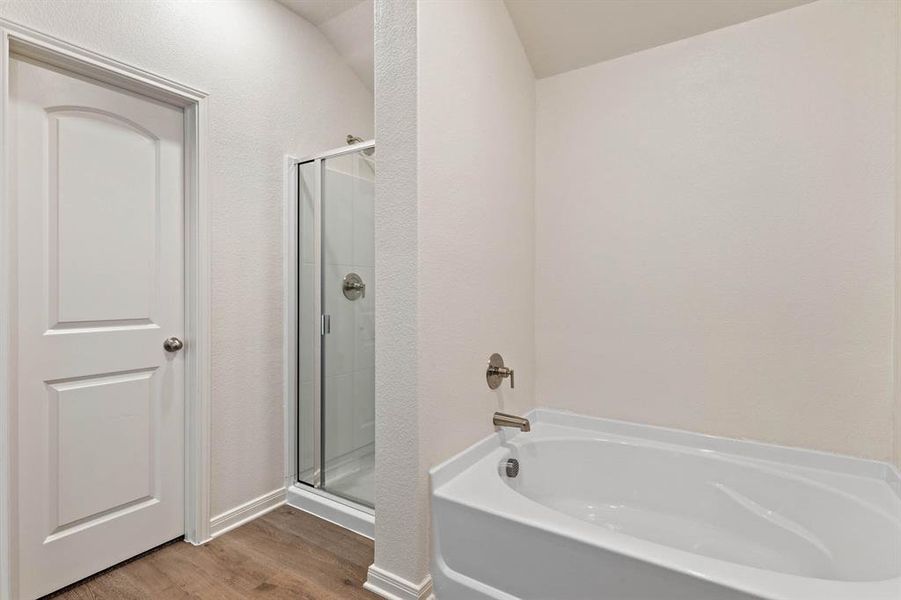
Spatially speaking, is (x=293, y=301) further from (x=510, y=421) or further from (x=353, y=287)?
(x=510, y=421)

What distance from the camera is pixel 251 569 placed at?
5.55ft

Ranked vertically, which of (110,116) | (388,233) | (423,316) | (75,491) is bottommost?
(75,491)

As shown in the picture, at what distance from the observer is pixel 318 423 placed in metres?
2.26

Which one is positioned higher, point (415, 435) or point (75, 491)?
point (415, 435)

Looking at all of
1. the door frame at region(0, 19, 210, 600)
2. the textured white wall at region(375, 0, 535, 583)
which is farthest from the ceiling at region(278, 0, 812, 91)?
the door frame at region(0, 19, 210, 600)

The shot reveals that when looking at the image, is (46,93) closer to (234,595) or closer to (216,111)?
(216,111)

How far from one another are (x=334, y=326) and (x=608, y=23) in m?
1.90

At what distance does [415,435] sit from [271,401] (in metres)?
1.12

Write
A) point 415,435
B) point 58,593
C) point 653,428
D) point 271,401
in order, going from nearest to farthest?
point 415,435
point 58,593
point 653,428
point 271,401

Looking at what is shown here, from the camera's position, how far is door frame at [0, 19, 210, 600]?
138cm

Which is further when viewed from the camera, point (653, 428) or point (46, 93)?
point (653, 428)

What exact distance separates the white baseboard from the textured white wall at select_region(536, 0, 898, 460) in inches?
58.4

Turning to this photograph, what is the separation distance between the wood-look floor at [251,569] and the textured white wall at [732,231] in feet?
3.97

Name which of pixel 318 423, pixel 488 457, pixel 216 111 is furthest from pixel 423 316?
pixel 216 111
